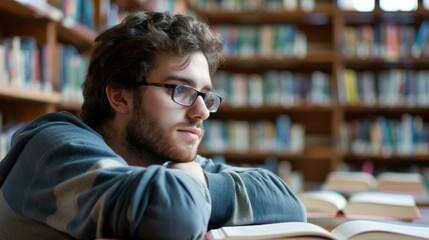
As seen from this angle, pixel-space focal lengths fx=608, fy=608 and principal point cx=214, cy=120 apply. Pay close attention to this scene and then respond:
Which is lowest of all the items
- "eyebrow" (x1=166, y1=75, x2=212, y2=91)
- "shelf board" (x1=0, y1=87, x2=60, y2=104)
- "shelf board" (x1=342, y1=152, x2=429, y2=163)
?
"shelf board" (x1=342, y1=152, x2=429, y2=163)

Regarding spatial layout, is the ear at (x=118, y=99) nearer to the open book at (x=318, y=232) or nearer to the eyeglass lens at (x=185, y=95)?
the eyeglass lens at (x=185, y=95)

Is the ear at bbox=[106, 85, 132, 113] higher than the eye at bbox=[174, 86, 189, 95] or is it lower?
lower

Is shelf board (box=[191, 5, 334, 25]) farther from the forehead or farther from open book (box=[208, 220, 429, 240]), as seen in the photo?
open book (box=[208, 220, 429, 240])

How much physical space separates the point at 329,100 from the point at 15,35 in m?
2.50

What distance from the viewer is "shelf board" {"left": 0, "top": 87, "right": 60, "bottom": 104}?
2227 mm

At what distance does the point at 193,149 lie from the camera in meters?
1.22

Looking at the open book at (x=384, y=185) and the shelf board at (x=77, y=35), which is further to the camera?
the shelf board at (x=77, y=35)

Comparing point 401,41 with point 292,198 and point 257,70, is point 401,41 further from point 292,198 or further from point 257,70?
point 292,198

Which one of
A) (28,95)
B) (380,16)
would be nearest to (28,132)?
(28,95)

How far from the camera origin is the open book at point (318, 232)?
876 mm

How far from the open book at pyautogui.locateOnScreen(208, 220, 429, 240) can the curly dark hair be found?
436 millimetres

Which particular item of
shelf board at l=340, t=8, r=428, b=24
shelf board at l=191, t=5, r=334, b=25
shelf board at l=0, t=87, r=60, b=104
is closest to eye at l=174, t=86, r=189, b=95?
shelf board at l=0, t=87, r=60, b=104

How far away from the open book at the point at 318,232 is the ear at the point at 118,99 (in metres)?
0.42

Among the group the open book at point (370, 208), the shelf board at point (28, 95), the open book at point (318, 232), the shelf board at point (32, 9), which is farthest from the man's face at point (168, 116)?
the shelf board at point (32, 9)
